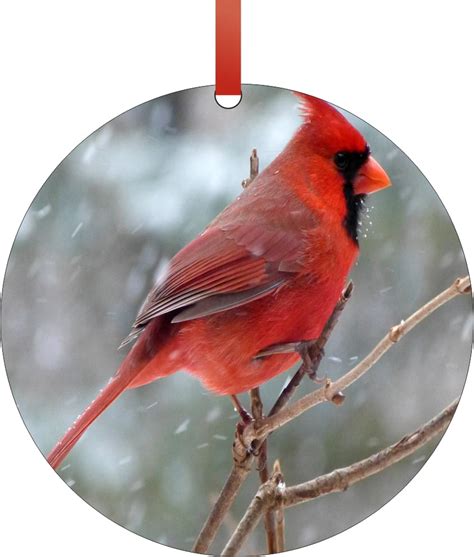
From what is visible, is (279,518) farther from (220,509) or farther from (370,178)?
(370,178)

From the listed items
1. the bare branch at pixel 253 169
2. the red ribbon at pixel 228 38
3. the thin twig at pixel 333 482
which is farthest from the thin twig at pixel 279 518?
the red ribbon at pixel 228 38

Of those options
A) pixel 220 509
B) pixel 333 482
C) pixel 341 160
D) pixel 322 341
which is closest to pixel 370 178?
pixel 341 160

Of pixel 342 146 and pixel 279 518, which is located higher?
pixel 342 146

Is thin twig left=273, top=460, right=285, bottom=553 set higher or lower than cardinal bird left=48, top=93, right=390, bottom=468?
lower

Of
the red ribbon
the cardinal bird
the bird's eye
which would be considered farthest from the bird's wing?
the red ribbon

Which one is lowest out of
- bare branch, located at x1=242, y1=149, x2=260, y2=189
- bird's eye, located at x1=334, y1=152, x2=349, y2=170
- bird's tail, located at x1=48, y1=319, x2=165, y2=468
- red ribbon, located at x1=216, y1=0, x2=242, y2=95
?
bird's tail, located at x1=48, y1=319, x2=165, y2=468

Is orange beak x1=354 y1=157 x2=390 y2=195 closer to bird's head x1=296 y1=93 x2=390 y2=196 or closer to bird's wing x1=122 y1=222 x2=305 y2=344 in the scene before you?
bird's head x1=296 y1=93 x2=390 y2=196

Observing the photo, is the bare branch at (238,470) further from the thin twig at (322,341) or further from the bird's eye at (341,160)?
the bird's eye at (341,160)
